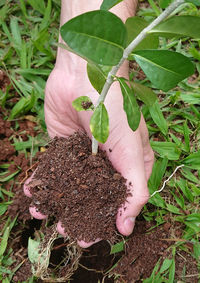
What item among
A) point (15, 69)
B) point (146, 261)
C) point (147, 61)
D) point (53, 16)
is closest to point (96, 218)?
point (146, 261)

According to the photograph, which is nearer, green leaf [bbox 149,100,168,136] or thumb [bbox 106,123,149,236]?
thumb [bbox 106,123,149,236]

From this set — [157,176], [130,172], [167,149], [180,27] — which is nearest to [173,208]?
[157,176]

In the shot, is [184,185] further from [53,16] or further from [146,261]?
[53,16]

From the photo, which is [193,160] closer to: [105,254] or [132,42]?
[105,254]

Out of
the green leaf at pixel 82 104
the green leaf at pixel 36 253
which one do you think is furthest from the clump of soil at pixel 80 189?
the green leaf at pixel 82 104

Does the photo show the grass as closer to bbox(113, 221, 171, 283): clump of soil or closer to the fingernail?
bbox(113, 221, 171, 283): clump of soil

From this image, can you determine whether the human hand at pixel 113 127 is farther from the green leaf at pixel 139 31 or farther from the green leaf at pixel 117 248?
the green leaf at pixel 139 31

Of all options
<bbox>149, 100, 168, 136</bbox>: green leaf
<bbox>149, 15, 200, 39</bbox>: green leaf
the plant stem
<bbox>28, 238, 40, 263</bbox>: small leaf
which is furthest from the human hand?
<bbox>149, 15, 200, 39</bbox>: green leaf
